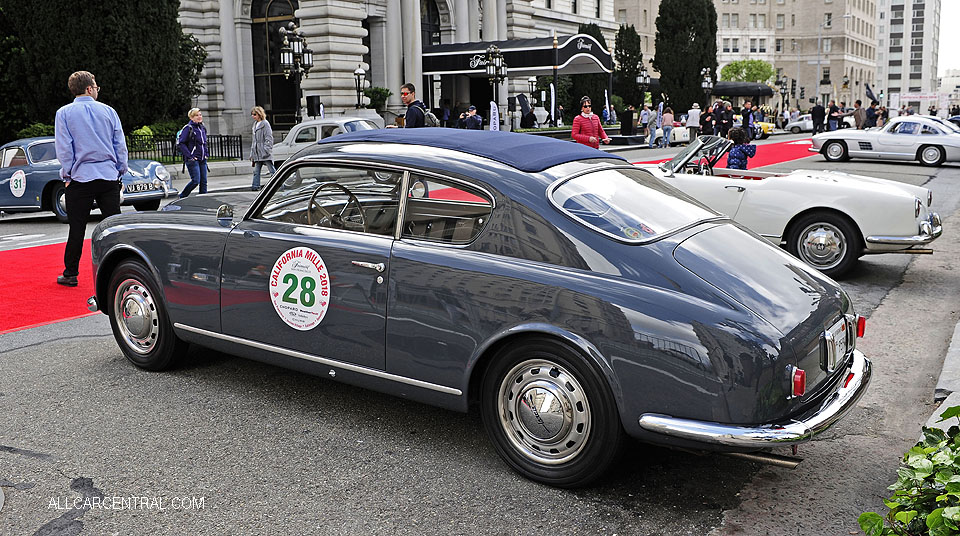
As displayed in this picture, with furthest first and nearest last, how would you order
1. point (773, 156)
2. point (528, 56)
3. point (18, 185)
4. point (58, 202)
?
point (528, 56) < point (773, 156) < point (58, 202) < point (18, 185)

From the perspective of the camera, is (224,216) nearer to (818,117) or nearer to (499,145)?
(499,145)

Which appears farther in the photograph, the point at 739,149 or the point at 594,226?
the point at 739,149

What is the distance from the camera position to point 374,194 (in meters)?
4.65

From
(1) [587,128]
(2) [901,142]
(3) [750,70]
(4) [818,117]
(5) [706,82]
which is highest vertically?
(3) [750,70]

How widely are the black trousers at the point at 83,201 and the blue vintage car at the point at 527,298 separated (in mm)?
3428

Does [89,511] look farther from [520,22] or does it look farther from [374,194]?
[520,22]

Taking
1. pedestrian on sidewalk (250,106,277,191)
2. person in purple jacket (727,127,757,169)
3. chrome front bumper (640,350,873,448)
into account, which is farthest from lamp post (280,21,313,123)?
chrome front bumper (640,350,873,448)

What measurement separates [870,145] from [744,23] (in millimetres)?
100230

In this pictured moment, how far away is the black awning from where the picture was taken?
3997 centimetres

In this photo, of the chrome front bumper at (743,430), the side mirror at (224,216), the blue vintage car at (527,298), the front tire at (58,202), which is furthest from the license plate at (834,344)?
the front tire at (58,202)

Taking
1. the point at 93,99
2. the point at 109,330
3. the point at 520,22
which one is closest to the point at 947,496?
the point at 109,330

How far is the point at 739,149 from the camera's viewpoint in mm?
11859

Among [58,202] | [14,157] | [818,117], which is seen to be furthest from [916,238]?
[818,117]

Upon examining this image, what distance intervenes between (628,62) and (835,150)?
115ft
